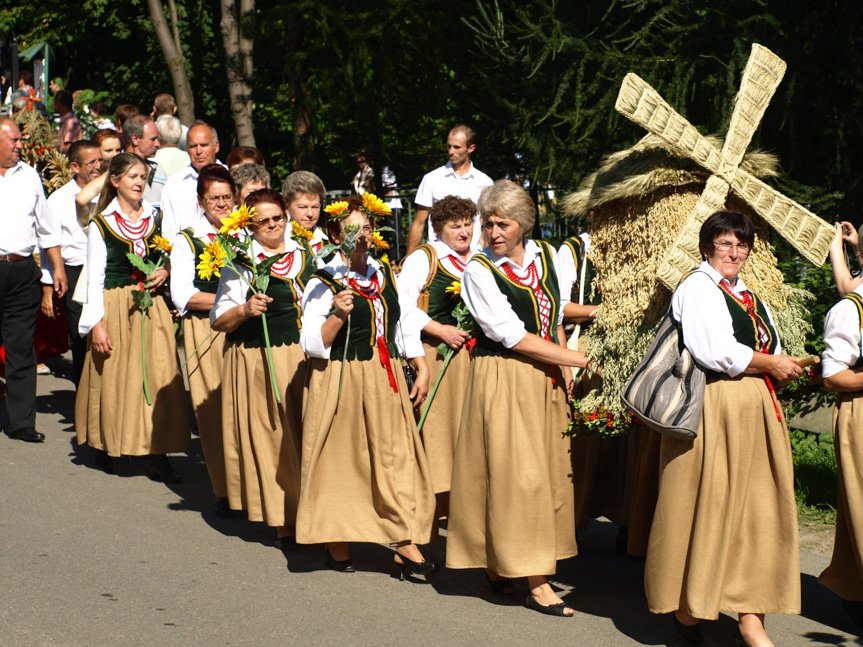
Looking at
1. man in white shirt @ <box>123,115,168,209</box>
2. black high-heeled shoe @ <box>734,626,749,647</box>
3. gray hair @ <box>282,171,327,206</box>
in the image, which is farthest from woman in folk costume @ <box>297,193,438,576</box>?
man in white shirt @ <box>123,115,168,209</box>

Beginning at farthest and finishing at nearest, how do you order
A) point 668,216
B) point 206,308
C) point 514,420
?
point 206,308 → point 514,420 → point 668,216

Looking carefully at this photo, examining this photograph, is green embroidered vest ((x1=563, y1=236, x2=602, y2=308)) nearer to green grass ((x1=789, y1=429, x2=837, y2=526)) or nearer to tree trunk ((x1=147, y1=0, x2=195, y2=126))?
green grass ((x1=789, y1=429, x2=837, y2=526))

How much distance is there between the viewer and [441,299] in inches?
265

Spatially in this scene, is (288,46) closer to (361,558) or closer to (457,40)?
(457,40)

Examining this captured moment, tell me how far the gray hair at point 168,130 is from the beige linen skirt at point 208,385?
13.6 feet

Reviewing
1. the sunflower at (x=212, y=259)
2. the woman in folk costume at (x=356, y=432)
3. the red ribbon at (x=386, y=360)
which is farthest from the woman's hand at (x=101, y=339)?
the red ribbon at (x=386, y=360)

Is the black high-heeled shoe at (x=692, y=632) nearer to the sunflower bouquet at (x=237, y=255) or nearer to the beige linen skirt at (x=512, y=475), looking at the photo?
the beige linen skirt at (x=512, y=475)

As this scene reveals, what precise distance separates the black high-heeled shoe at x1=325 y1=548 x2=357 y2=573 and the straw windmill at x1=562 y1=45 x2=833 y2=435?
1579 mm

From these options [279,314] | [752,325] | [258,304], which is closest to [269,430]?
[279,314]

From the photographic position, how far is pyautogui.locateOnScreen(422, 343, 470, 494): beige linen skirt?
6.72 m

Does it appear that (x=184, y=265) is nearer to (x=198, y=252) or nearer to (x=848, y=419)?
(x=198, y=252)

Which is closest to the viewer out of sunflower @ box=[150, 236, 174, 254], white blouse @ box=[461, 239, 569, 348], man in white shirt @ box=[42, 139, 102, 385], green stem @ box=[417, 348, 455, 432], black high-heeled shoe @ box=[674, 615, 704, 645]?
black high-heeled shoe @ box=[674, 615, 704, 645]

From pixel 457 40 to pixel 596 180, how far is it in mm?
7779

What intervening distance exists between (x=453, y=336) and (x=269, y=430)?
47.0 inches
